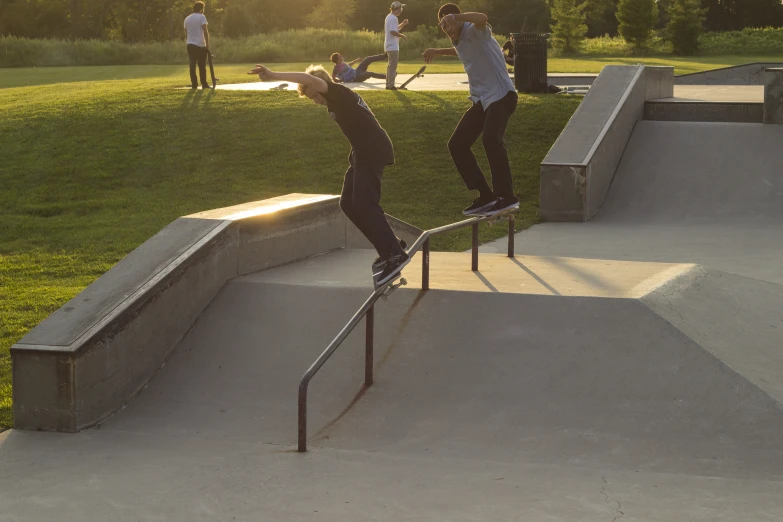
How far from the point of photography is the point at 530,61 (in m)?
20.1

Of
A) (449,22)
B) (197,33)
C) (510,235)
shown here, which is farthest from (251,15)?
(449,22)

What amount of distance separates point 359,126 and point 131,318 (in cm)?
201

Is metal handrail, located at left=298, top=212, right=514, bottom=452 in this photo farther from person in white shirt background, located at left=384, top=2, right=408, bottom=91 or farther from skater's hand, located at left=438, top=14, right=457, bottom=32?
person in white shirt background, located at left=384, top=2, right=408, bottom=91


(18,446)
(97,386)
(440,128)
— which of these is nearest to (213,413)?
(97,386)

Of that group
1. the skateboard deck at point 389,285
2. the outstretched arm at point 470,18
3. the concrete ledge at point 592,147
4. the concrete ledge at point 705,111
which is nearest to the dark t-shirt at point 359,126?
the skateboard deck at point 389,285

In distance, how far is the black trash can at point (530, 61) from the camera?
19.9 metres

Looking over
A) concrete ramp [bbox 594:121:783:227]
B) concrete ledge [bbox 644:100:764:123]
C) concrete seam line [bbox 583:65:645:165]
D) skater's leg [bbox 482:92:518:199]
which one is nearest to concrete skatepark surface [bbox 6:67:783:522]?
skater's leg [bbox 482:92:518:199]

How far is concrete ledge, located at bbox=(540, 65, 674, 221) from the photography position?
1366 centimetres

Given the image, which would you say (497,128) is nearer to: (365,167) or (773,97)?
(365,167)

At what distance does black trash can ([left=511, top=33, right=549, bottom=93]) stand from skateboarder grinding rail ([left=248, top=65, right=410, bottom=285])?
13.4 metres

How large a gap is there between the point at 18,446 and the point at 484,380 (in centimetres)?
295

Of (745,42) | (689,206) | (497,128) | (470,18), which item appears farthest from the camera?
(745,42)

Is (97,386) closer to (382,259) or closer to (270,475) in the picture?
(270,475)

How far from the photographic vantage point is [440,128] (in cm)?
1764
